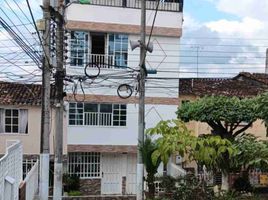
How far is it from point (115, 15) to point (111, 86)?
3756 mm

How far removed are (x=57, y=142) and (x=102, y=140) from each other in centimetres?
1098

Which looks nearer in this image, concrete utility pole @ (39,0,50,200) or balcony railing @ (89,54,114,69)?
concrete utility pole @ (39,0,50,200)

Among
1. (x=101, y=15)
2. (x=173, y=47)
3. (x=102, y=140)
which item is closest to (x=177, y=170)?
(x=102, y=140)

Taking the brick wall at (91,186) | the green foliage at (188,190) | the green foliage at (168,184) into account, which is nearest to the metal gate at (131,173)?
the brick wall at (91,186)

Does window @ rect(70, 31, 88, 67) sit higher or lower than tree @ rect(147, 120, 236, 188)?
higher

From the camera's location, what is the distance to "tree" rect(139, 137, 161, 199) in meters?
21.0

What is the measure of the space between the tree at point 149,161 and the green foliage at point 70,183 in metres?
7.03

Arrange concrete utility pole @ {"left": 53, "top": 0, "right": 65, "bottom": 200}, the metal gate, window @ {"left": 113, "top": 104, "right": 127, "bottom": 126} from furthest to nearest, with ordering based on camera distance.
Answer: the metal gate < window @ {"left": 113, "top": 104, "right": 127, "bottom": 126} < concrete utility pole @ {"left": 53, "top": 0, "right": 65, "bottom": 200}

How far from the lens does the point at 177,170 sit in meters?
26.8

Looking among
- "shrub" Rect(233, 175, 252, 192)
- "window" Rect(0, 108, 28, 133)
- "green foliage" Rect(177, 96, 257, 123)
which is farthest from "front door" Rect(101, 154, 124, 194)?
"green foliage" Rect(177, 96, 257, 123)

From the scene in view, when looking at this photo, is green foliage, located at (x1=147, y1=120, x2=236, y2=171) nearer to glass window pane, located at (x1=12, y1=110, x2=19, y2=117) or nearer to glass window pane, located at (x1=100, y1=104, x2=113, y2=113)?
glass window pane, located at (x1=100, y1=104, x2=113, y2=113)

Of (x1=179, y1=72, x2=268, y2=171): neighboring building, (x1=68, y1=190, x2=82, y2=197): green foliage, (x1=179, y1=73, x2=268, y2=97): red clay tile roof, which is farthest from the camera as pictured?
(x1=179, y1=73, x2=268, y2=97): red clay tile roof

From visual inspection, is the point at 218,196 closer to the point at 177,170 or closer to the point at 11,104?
the point at 177,170

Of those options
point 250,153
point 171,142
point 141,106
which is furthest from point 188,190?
point 141,106
